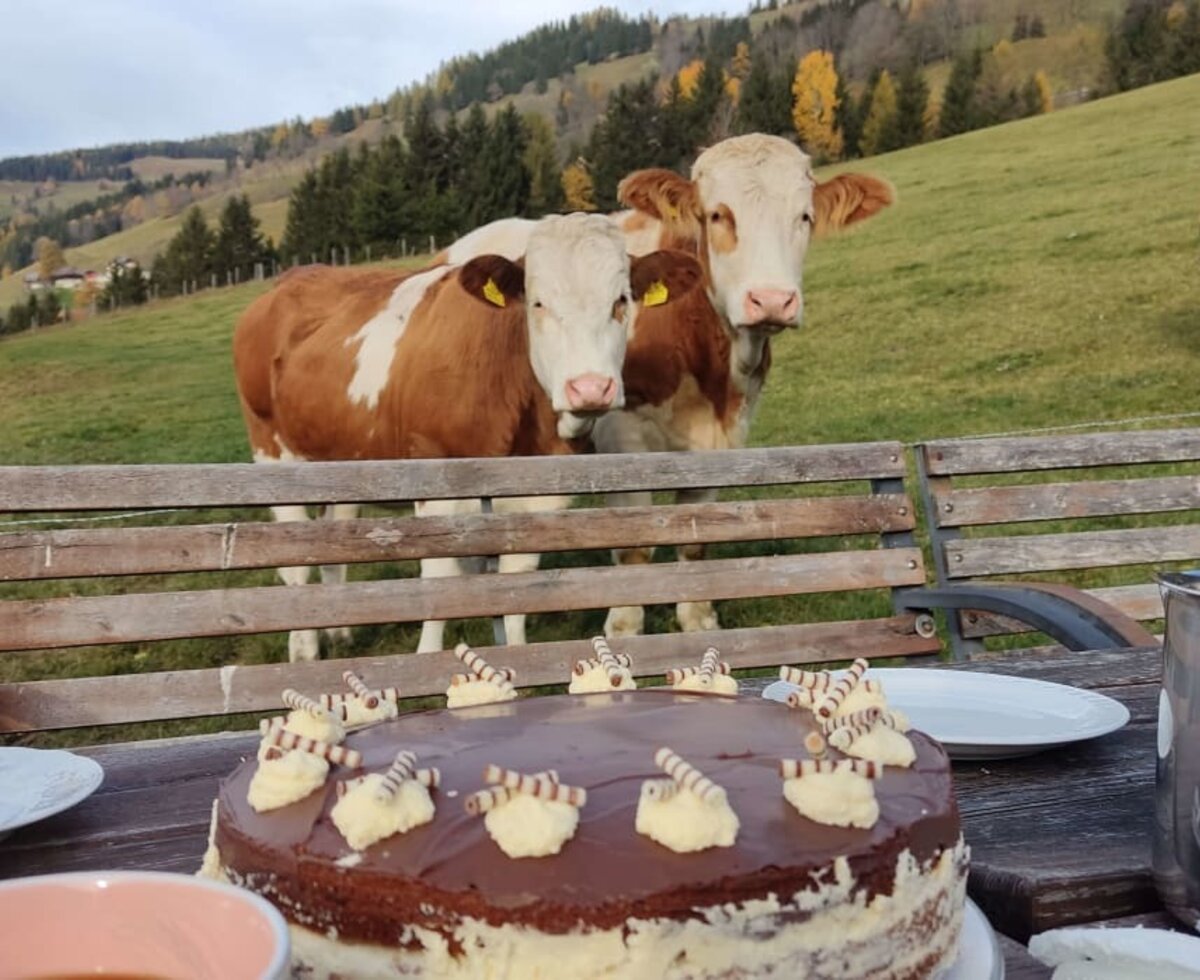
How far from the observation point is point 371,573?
7379 millimetres

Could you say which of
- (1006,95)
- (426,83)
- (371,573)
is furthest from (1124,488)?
(426,83)

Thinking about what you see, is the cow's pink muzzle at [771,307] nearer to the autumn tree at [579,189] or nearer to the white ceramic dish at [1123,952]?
the white ceramic dish at [1123,952]

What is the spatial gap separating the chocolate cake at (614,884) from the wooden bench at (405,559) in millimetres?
1921

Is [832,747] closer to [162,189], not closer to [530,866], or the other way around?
[530,866]

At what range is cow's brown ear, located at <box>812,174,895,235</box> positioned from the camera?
18.1 feet

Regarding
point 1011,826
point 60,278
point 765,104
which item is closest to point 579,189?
point 765,104

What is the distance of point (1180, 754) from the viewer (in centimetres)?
108

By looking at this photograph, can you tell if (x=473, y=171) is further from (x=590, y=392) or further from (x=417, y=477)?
(x=417, y=477)

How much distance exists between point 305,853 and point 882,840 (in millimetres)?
424

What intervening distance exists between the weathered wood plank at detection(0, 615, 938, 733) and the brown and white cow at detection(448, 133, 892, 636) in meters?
1.40

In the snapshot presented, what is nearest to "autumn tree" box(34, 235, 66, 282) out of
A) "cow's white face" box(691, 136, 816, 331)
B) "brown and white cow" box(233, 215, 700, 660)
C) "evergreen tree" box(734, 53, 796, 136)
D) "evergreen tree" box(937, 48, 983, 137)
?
"evergreen tree" box(734, 53, 796, 136)

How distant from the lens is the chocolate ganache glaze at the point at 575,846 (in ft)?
2.64

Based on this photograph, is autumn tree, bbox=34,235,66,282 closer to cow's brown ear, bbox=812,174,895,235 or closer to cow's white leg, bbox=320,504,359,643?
cow's white leg, bbox=320,504,359,643

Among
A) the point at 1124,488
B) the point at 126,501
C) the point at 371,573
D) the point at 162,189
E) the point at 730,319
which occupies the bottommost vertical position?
the point at 371,573
